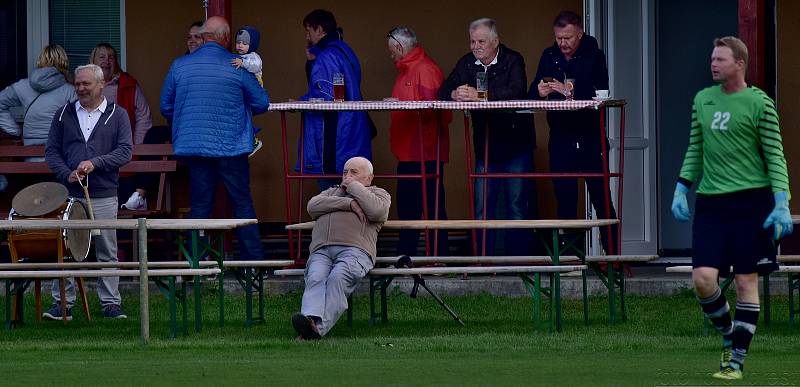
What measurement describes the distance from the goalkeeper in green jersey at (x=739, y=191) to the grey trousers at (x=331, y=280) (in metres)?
2.59

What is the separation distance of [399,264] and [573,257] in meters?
1.14

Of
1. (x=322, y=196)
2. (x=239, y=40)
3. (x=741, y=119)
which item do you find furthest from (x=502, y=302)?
(x=741, y=119)

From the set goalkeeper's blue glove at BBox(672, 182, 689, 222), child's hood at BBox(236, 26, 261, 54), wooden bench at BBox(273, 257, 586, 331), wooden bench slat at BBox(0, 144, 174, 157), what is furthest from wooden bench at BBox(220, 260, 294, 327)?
goalkeeper's blue glove at BBox(672, 182, 689, 222)

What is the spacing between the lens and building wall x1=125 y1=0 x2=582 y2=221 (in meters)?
14.0

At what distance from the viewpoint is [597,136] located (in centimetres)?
1229

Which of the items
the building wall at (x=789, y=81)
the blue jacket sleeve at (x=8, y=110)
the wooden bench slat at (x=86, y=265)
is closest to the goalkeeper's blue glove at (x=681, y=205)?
the wooden bench slat at (x=86, y=265)

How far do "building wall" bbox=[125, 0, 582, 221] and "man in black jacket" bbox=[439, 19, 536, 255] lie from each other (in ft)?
4.71

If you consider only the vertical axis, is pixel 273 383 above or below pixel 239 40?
below

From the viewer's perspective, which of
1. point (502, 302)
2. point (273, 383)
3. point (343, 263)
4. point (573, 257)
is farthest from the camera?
point (502, 302)

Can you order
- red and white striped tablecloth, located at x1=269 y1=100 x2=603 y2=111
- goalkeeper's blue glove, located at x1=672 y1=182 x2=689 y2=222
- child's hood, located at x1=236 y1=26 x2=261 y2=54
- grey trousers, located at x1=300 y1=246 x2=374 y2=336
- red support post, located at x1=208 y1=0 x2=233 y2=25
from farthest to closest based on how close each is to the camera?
1. red support post, located at x1=208 y1=0 x2=233 y2=25
2. child's hood, located at x1=236 y1=26 x2=261 y2=54
3. red and white striped tablecloth, located at x1=269 y1=100 x2=603 y2=111
4. grey trousers, located at x1=300 y1=246 x2=374 y2=336
5. goalkeeper's blue glove, located at x1=672 y1=182 x2=689 y2=222

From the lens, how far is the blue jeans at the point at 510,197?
40.9 ft

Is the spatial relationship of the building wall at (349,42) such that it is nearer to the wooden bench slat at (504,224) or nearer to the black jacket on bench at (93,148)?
the black jacket on bench at (93,148)

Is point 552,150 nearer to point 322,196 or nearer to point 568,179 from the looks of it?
point 568,179

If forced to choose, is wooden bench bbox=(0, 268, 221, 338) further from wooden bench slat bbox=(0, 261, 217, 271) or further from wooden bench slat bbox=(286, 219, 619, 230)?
wooden bench slat bbox=(286, 219, 619, 230)
